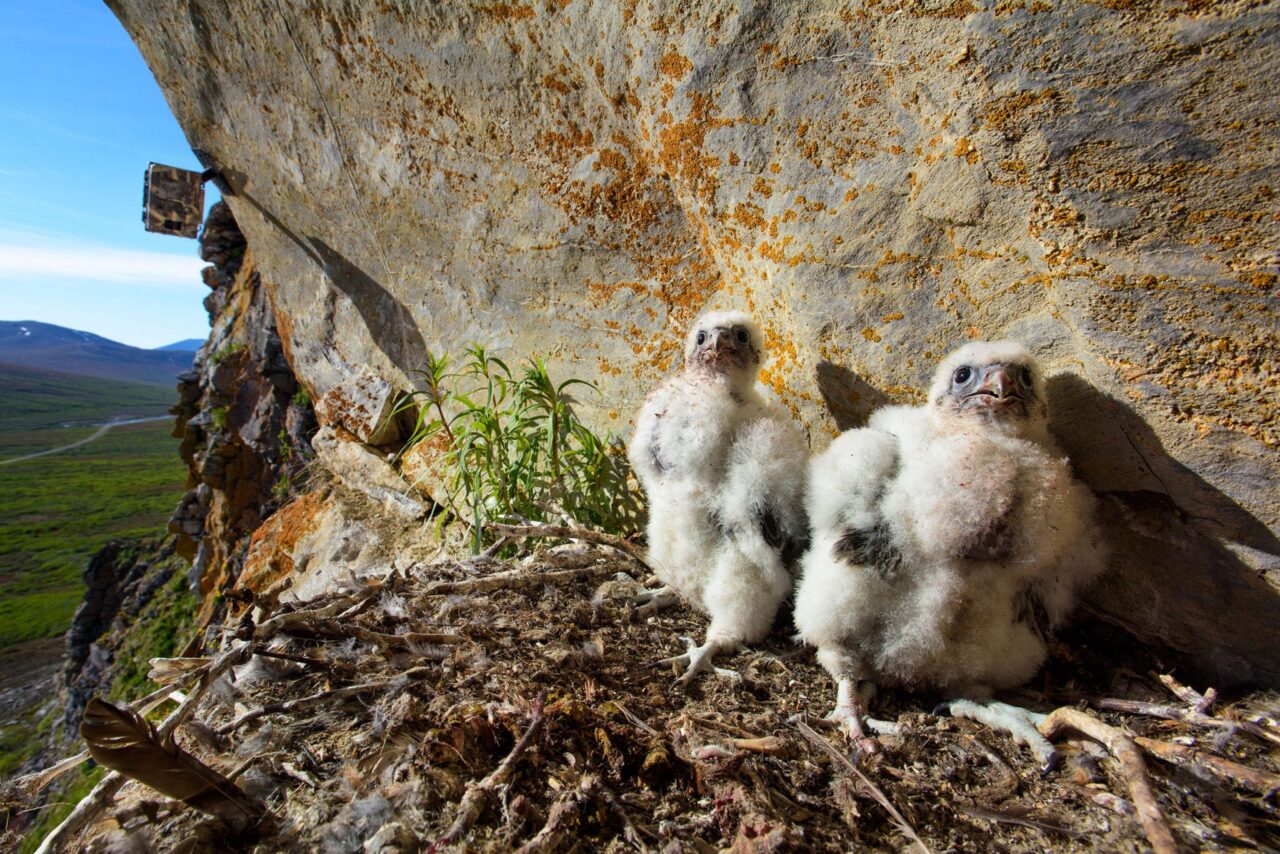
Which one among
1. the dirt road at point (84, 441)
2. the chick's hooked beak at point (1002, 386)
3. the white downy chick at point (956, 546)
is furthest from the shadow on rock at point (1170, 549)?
the dirt road at point (84, 441)

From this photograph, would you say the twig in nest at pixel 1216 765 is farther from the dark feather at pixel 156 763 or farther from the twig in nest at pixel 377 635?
the dark feather at pixel 156 763

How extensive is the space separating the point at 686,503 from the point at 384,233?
3357 mm

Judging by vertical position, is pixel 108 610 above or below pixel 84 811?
below

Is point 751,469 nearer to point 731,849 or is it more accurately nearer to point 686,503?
point 686,503

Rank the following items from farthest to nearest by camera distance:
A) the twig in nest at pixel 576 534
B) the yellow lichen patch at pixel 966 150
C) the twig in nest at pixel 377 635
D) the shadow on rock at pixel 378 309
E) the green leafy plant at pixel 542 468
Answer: the shadow on rock at pixel 378 309 < the green leafy plant at pixel 542 468 < the twig in nest at pixel 576 534 < the twig in nest at pixel 377 635 < the yellow lichen patch at pixel 966 150

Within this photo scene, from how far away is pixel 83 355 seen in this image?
105 m

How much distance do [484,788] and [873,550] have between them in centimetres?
121

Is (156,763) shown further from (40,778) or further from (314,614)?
(314,614)

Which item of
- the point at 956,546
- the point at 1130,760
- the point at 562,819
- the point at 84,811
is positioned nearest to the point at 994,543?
the point at 956,546

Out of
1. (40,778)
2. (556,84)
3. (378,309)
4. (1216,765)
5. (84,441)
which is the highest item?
(556,84)

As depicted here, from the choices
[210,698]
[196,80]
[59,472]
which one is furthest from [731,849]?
[59,472]

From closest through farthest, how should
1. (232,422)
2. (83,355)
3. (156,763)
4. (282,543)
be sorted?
1. (156,763)
2. (282,543)
3. (232,422)
4. (83,355)

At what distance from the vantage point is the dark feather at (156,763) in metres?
1.30

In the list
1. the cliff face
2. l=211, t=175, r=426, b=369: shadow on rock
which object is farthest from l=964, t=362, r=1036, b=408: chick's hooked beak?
l=211, t=175, r=426, b=369: shadow on rock
